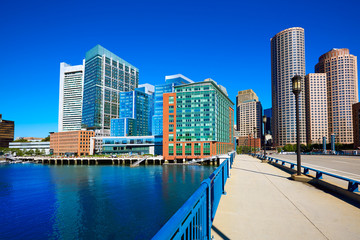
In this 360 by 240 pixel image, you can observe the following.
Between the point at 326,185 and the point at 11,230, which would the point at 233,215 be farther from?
the point at 11,230

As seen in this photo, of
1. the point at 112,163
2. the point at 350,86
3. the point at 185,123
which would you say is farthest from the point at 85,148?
the point at 350,86

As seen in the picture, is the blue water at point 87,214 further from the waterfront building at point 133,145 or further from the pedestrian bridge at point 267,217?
the waterfront building at point 133,145

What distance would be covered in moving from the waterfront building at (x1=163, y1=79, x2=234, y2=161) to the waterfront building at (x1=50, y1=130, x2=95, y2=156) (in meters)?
86.1

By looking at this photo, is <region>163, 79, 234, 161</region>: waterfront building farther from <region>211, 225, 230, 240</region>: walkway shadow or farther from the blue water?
<region>211, 225, 230, 240</region>: walkway shadow

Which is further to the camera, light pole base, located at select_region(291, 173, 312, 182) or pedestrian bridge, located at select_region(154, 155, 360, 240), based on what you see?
light pole base, located at select_region(291, 173, 312, 182)

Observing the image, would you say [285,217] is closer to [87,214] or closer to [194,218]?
[194,218]

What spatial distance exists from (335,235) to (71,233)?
81.0 ft

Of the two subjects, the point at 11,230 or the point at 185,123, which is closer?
the point at 11,230

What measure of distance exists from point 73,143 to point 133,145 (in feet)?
150

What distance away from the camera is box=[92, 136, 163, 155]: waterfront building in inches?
6275

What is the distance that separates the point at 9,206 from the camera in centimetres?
3312

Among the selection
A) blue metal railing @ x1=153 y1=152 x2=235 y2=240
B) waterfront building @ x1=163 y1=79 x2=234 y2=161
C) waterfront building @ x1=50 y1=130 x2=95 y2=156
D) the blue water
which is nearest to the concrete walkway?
blue metal railing @ x1=153 y1=152 x2=235 y2=240

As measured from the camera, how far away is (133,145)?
160 meters

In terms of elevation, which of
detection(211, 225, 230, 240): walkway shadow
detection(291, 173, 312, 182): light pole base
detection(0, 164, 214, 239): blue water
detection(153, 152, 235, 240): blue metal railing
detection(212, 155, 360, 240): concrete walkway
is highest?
detection(153, 152, 235, 240): blue metal railing
